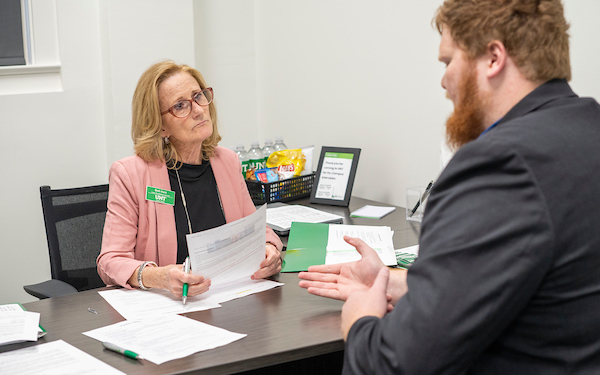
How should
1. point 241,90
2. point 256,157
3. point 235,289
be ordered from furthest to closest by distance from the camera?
1. point 241,90
2. point 256,157
3. point 235,289

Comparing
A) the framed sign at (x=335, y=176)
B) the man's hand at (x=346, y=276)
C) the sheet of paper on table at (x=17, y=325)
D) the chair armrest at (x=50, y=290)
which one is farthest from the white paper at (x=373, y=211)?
the sheet of paper on table at (x=17, y=325)

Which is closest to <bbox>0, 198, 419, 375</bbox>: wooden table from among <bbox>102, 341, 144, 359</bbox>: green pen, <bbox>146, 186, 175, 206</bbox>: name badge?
<bbox>102, 341, 144, 359</bbox>: green pen

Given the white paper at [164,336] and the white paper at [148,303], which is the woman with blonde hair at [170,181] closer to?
the white paper at [148,303]

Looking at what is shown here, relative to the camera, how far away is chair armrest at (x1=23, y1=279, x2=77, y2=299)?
1.89m

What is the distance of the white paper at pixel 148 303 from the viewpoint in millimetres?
1474

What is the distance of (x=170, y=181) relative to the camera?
80.5 inches

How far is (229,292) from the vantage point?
1.62 m

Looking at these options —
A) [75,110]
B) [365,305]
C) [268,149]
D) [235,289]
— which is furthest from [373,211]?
[75,110]

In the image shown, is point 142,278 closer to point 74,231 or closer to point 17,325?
point 17,325

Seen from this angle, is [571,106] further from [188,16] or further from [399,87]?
[188,16]

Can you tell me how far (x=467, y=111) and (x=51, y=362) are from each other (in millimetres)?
1026

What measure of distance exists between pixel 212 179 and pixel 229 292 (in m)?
0.67

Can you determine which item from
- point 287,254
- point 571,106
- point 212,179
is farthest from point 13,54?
point 571,106

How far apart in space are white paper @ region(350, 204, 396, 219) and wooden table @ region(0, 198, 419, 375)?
835mm
